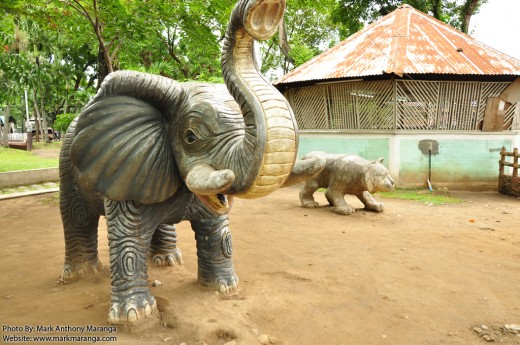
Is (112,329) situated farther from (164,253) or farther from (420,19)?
(420,19)

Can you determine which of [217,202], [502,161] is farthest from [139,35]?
[502,161]

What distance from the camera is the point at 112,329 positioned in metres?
2.68

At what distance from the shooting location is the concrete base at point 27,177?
9.88m

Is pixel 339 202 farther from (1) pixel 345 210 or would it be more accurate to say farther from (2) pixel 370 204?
(2) pixel 370 204

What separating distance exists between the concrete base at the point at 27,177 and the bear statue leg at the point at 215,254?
7580 mm

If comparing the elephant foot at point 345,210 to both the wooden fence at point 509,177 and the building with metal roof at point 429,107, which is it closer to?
the building with metal roof at point 429,107

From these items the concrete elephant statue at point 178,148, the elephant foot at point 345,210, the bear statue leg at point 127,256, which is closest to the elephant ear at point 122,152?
the concrete elephant statue at point 178,148

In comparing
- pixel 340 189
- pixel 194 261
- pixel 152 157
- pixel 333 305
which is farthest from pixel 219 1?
pixel 333 305

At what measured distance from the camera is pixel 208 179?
86.4 inches

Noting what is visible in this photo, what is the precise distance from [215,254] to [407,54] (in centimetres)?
966

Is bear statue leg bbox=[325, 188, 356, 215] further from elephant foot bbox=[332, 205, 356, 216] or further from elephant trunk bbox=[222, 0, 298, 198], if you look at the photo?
elephant trunk bbox=[222, 0, 298, 198]

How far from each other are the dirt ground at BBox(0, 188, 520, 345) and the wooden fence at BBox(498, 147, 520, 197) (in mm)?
4452

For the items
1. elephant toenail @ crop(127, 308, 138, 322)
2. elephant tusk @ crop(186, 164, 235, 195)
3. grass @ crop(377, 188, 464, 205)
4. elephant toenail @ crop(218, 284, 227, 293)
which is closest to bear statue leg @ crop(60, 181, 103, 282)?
elephant toenail @ crop(127, 308, 138, 322)

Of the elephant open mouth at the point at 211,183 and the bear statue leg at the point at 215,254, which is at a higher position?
the elephant open mouth at the point at 211,183
